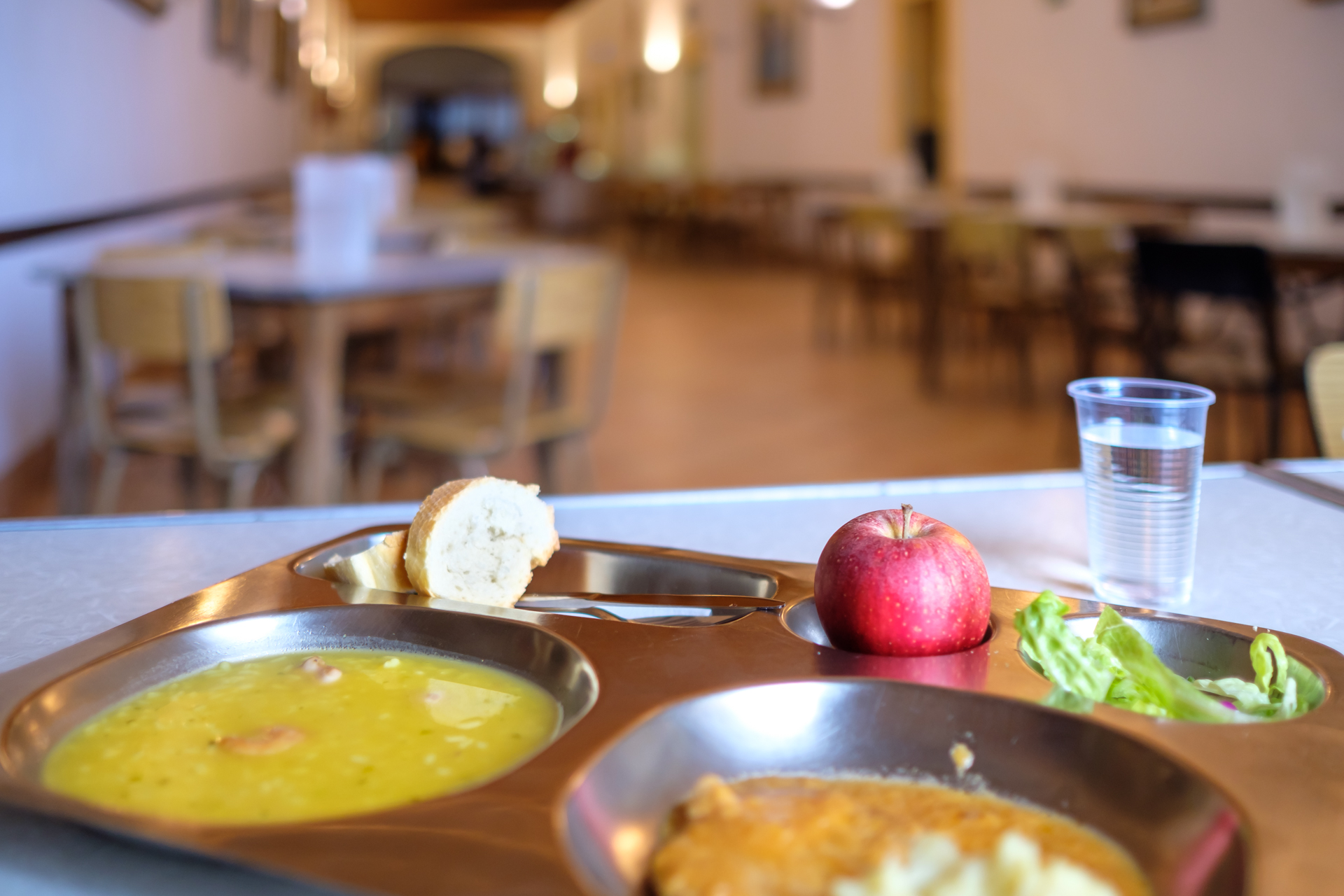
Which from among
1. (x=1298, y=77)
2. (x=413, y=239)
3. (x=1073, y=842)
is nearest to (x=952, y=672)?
(x=1073, y=842)

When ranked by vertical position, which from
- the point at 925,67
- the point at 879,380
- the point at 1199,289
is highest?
the point at 925,67

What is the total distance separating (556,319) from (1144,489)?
196 cm

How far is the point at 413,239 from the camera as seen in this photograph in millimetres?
4297

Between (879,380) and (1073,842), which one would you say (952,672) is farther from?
(879,380)

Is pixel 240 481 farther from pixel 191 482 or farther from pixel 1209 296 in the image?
pixel 1209 296

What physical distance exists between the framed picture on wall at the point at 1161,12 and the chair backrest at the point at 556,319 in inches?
171

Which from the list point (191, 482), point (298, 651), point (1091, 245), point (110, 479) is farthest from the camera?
point (1091, 245)

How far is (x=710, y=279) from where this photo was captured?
9891mm

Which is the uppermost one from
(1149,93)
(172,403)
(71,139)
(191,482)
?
(1149,93)

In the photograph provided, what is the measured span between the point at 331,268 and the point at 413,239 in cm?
156

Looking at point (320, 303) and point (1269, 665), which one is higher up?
point (320, 303)

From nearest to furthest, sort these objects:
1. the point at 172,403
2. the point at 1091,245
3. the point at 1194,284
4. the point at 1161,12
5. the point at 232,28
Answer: the point at 172,403 < the point at 1194,284 < the point at 1091,245 < the point at 1161,12 < the point at 232,28

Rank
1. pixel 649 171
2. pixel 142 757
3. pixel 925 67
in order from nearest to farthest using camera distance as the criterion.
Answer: pixel 142 757, pixel 925 67, pixel 649 171

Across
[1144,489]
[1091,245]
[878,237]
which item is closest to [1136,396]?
[1144,489]
